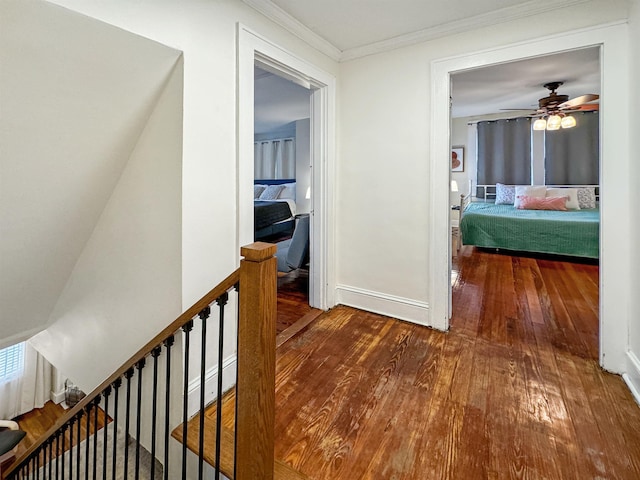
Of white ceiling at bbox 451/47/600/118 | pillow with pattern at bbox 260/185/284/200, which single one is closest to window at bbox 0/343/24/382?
pillow with pattern at bbox 260/185/284/200

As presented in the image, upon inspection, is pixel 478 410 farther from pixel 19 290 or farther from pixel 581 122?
pixel 581 122

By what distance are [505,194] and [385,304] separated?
16.3ft

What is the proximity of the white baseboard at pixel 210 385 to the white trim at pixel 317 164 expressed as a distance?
2.41ft

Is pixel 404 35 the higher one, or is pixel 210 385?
pixel 404 35

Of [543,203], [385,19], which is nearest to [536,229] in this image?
[543,203]

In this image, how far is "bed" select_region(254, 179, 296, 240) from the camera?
5.87 metres

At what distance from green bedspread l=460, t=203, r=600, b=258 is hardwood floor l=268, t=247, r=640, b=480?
2.05 meters

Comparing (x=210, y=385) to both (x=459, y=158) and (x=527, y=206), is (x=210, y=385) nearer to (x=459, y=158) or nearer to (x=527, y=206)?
(x=527, y=206)

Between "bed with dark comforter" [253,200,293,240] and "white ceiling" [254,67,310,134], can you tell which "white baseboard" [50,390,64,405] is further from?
"white ceiling" [254,67,310,134]

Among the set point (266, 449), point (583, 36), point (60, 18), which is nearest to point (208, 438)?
point (266, 449)

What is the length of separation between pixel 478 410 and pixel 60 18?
254cm

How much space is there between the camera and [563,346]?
2.37 metres

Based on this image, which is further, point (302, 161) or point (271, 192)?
Result: point (271, 192)

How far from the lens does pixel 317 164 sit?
9.59ft
